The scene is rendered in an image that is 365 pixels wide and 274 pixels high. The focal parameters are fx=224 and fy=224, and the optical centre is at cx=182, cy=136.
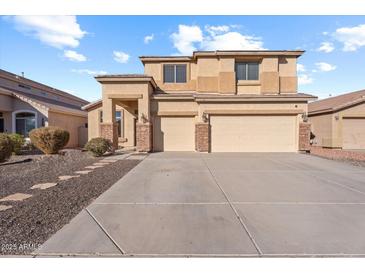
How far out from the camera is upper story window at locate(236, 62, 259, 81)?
17078mm

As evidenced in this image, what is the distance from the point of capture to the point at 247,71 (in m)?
17.2

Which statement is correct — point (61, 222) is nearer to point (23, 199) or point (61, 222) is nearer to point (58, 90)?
point (23, 199)

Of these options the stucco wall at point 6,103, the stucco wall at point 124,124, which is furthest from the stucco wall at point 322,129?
the stucco wall at point 6,103

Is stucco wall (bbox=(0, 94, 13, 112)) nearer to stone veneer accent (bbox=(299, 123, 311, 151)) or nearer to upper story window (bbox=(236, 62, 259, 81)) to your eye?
upper story window (bbox=(236, 62, 259, 81))

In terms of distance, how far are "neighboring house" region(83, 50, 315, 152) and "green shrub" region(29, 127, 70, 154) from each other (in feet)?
8.84

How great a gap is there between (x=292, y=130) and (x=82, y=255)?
48.7 ft

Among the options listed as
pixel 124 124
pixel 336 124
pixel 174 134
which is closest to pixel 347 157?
pixel 336 124

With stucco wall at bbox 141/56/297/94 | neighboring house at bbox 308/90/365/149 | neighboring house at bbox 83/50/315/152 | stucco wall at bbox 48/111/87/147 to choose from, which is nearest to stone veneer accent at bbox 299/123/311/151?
neighboring house at bbox 83/50/315/152

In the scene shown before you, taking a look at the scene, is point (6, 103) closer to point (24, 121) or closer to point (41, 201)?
point (24, 121)

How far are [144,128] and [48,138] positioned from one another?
17.6 ft

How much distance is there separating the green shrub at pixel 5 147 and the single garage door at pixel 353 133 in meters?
22.9

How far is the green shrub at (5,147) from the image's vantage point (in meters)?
9.98

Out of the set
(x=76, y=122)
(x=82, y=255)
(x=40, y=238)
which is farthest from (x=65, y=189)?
(x=76, y=122)

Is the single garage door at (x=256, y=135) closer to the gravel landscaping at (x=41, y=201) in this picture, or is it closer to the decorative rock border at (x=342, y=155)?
the decorative rock border at (x=342, y=155)
